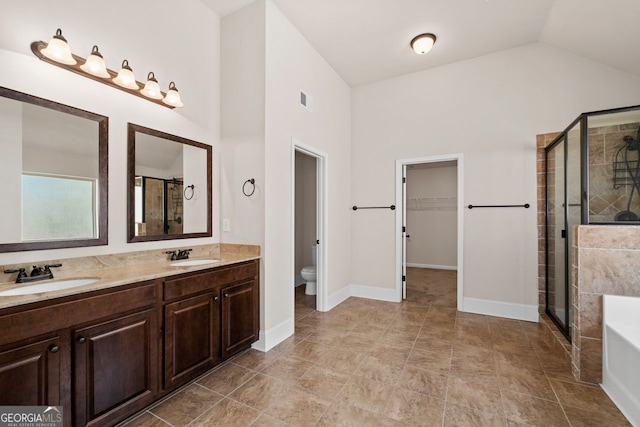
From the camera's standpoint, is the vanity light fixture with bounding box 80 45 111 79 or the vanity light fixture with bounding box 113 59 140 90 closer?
the vanity light fixture with bounding box 80 45 111 79

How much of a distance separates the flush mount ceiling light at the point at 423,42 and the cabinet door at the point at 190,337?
3.43 meters

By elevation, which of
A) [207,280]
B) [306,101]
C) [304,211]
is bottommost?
[207,280]

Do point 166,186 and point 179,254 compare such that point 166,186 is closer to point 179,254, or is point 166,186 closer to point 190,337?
point 179,254

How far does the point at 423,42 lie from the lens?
10.6 feet

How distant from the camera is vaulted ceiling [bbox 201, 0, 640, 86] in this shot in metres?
2.63

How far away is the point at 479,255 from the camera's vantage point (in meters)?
3.66

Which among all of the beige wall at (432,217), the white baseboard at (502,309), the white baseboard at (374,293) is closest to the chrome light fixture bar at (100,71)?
the white baseboard at (374,293)

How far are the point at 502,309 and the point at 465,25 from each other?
3346 mm

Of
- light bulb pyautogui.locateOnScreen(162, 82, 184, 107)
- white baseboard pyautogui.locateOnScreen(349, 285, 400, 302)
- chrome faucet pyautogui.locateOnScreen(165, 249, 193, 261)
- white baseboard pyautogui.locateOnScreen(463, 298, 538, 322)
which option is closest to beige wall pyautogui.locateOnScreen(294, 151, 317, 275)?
white baseboard pyautogui.locateOnScreen(349, 285, 400, 302)

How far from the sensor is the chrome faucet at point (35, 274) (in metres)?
1.61

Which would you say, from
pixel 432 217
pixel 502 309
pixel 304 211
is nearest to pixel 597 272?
pixel 502 309

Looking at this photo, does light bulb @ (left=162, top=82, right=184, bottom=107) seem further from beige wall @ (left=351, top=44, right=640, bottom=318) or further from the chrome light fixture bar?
beige wall @ (left=351, top=44, right=640, bottom=318)

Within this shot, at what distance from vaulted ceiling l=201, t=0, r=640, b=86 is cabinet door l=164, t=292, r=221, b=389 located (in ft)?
9.20

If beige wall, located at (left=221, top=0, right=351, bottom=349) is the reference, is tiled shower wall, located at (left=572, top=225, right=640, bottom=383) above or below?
below
